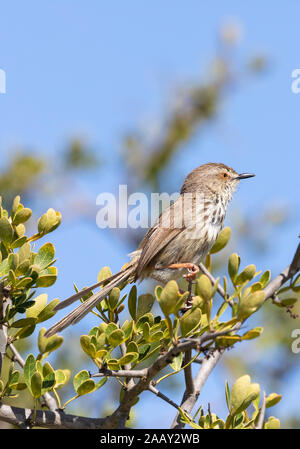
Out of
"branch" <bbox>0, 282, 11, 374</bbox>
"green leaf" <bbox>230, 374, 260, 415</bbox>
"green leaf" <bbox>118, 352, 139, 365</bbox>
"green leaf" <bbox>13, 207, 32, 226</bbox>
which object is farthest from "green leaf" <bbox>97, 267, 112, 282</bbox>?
"green leaf" <bbox>230, 374, 260, 415</bbox>

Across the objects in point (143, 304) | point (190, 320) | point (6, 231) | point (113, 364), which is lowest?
point (113, 364)

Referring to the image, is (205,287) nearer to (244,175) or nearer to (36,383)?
(36,383)

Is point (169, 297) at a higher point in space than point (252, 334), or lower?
higher

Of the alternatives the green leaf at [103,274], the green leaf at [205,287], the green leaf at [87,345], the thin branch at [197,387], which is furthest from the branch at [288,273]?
the green leaf at [103,274]

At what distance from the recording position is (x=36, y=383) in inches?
109

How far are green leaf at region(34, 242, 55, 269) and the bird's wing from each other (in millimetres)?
1434

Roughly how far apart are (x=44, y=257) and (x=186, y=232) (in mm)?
2017

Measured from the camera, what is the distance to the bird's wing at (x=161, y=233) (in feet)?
15.8

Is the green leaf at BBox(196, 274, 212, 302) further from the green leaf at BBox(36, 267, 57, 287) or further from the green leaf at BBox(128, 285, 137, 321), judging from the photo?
the green leaf at BBox(36, 267, 57, 287)

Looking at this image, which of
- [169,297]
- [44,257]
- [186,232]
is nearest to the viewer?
[169,297]

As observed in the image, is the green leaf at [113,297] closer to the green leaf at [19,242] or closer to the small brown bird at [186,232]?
the green leaf at [19,242]

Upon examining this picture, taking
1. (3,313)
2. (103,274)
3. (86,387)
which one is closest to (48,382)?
(86,387)
